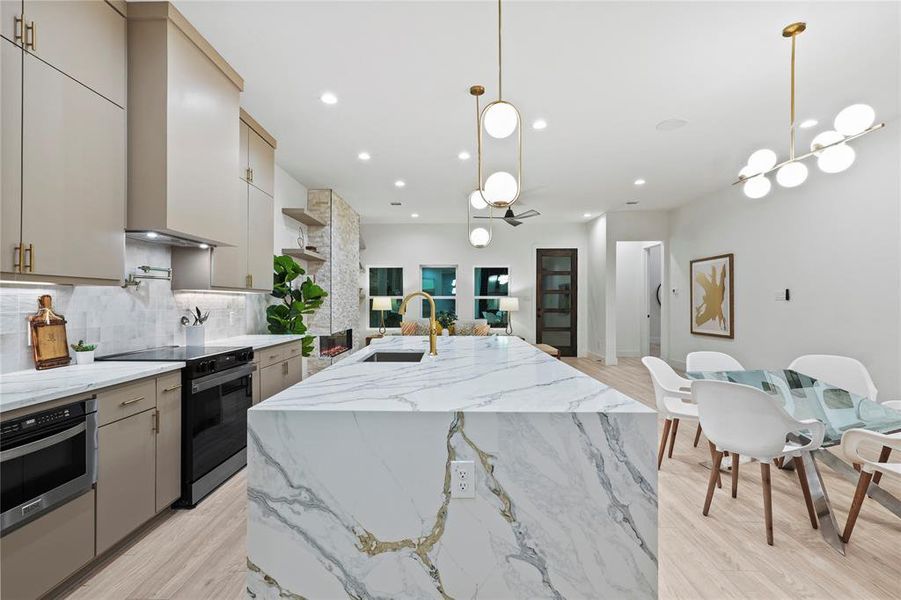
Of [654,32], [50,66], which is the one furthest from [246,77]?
[654,32]

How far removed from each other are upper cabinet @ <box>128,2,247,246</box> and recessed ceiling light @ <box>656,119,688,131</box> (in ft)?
12.1

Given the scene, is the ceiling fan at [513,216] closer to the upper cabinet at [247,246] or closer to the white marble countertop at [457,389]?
the upper cabinet at [247,246]

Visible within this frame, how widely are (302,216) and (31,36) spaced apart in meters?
3.56

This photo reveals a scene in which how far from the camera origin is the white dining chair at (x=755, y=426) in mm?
1968

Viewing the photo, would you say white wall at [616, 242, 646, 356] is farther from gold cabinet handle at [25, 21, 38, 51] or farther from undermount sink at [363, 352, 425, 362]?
gold cabinet handle at [25, 21, 38, 51]

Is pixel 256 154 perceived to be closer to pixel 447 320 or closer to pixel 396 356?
pixel 396 356

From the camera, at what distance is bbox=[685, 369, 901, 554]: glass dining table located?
211cm

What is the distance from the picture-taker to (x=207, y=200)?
8.73 ft

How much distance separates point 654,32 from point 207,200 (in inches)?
119

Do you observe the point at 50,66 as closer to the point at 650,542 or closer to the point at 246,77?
the point at 246,77

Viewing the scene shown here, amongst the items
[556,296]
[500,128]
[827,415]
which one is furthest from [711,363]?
[556,296]

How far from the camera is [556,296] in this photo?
878 centimetres

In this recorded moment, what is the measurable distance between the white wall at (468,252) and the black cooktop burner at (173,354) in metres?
5.82

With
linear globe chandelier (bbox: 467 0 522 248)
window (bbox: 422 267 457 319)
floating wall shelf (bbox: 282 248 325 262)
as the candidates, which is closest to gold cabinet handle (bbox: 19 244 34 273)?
linear globe chandelier (bbox: 467 0 522 248)
